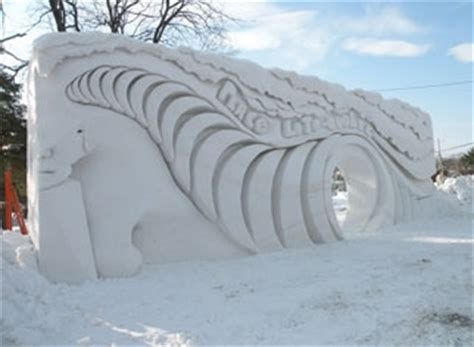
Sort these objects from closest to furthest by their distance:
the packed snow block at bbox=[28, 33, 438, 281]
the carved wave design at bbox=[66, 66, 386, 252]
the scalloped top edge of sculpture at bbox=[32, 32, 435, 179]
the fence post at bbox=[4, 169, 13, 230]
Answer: the packed snow block at bbox=[28, 33, 438, 281], the scalloped top edge of sculpture at bbox=[32, 32, 435, 179], the carved wave design at bbox=[66, 66, 386, 252], the fence post at bbox=[4, 169, 13, 230]

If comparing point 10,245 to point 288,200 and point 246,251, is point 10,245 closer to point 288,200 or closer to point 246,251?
point 246,251

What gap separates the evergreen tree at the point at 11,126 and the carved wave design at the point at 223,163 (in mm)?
9367

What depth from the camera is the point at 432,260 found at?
6203mm

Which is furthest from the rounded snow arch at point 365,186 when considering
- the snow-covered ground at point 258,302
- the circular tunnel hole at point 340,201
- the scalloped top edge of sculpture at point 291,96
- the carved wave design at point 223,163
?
the snow-covered ground at point 258,302

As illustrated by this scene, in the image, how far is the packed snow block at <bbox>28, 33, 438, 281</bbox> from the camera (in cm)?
576

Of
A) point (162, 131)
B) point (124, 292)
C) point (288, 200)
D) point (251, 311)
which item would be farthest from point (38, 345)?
point (288, 200)

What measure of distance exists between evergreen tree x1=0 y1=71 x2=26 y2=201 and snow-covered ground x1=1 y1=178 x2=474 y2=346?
845 centimetres

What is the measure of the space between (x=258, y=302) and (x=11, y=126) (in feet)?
39.0

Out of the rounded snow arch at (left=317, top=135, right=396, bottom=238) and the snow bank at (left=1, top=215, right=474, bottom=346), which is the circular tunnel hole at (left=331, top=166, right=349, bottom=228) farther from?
the snow bank at (left=1, top=215, right=474, bottom=346)

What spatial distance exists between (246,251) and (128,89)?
2.70m

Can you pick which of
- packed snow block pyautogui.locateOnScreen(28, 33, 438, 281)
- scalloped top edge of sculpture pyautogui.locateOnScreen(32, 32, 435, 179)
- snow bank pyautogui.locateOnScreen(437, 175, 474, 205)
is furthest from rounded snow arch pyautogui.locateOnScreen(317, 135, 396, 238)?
snow bank pyautogui.locateOnScreen(437, 175, 474, 205)

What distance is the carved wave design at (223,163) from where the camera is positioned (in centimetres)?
619

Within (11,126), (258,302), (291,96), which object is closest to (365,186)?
(291,96)

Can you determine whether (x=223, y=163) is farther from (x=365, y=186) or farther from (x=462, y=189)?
(x=462, y=189)
